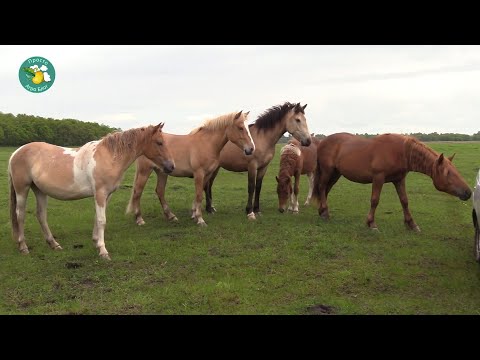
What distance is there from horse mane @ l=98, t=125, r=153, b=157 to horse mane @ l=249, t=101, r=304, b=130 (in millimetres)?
3922

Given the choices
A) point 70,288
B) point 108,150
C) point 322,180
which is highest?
point 108,150

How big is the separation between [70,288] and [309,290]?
10.8 ft

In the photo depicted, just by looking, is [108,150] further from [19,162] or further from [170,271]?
[170,271]

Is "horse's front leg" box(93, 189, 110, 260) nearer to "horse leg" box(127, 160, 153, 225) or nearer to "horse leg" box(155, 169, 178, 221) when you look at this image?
"horse leg" box(127, 160, 153, 225)

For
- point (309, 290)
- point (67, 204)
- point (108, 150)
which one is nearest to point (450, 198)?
point (309, 290)

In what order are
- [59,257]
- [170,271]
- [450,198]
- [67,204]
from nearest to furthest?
[170,271]
[59,257]
[67,204]
[450,198]

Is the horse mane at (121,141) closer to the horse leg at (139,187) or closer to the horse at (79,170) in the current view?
the horse at (79,170)

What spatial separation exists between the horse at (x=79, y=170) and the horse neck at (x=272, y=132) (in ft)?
11.6

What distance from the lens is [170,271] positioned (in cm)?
643

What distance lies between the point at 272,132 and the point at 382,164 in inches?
118

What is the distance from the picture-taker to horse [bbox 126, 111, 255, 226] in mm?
9516

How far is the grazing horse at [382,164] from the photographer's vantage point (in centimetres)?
802

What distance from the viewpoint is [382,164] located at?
8.64m

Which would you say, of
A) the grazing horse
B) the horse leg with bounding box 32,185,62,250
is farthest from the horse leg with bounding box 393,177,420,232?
the horse leg with bounding box 32,185,62,250
